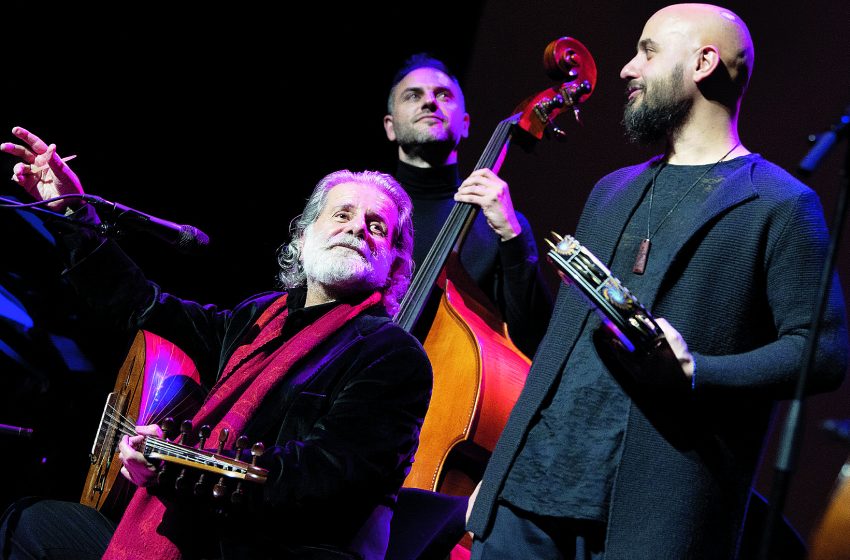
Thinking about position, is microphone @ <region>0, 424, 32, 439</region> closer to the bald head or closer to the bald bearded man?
the bald bearded man

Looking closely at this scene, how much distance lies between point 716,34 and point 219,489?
155 centimetres

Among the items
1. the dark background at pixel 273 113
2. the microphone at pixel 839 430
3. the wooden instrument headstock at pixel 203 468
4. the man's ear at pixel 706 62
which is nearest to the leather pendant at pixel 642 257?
the man's ear at pixel 706 62

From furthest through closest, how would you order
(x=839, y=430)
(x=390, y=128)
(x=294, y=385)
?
(x=390, y=128) < (x=294, y=385) < (x=839, y=430)

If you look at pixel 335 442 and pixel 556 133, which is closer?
pixel 335 442

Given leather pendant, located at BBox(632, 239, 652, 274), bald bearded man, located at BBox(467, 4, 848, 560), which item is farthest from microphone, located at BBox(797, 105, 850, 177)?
leather pendant, located at BBox(632, 239, 652, 274)

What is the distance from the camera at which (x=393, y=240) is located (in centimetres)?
291

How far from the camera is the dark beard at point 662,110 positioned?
2.06 metres

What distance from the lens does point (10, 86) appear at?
3645 mm

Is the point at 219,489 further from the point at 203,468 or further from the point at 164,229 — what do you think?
the point at 164,229

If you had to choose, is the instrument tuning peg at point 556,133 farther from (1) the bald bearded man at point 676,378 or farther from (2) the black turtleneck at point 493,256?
(1) the bald bearded man at point 676,378

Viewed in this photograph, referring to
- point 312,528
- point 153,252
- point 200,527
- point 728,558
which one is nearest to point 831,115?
point 728,558

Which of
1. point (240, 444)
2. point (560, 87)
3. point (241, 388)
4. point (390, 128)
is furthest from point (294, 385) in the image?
point (390, 128)

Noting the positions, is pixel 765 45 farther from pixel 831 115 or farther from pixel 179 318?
pixel 179 318

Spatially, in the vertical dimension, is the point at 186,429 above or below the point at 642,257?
below
